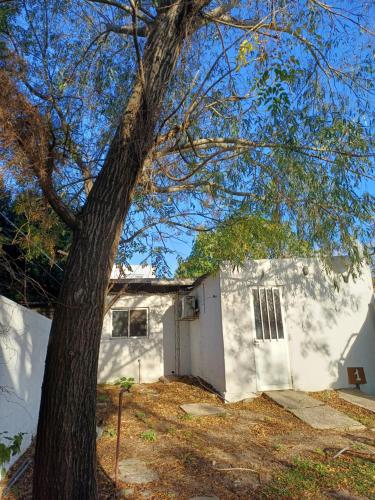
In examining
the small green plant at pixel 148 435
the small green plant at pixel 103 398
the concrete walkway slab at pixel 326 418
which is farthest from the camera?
the small green plant at pixel 103 398

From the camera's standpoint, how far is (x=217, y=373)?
9688 mm

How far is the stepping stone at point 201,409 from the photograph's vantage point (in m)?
7.61

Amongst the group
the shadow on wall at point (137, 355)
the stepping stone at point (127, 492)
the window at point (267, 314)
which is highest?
the window at point (267, 314)

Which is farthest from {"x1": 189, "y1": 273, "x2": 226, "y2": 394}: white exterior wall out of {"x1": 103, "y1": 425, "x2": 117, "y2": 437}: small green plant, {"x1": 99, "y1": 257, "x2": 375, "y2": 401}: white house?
{"x1": 103, "y1": 425, "x2": 117, "y2": 437}: small green plant

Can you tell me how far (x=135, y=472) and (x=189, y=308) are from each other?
7.62 metres

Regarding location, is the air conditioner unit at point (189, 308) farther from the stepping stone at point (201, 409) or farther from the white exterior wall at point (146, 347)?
the stepping stone at point (201, 409)

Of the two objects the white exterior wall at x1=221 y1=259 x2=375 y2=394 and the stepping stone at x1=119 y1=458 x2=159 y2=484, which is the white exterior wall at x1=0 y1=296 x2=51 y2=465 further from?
the white exterior wall at x1=221 y1=259 x2=375 y2=394

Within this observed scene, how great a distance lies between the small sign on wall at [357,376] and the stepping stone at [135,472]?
6.02 meters

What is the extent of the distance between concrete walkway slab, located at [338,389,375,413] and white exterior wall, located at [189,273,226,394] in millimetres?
2667

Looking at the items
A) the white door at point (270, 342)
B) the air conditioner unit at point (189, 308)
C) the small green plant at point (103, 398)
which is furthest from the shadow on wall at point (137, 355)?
the white door at point (270, 342)

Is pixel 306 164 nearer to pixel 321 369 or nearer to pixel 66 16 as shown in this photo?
pixel 66 16

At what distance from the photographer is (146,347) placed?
41.6 ft

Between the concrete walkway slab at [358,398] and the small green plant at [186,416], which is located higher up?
the concrete walkway slab at [358,398]

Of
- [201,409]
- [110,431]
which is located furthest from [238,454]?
[201,409]
